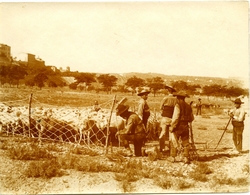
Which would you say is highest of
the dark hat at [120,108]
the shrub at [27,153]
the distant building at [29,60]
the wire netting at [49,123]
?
the distant building at [29,60]

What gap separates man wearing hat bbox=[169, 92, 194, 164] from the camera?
5254mm

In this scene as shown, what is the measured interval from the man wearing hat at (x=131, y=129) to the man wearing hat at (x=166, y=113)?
0.34 meters

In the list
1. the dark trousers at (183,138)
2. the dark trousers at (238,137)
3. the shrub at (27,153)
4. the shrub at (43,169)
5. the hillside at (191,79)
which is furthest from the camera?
the dark trousers at (238,137)

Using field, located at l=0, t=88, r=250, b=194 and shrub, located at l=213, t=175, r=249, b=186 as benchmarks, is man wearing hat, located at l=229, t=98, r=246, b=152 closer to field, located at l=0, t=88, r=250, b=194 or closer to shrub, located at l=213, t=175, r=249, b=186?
field, located at l=0, t=88, r=250, b=194

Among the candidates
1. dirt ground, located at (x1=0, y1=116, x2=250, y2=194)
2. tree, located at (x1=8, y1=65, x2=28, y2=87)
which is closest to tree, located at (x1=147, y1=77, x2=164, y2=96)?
dirt ground, located at (x1=0, y1=116, x2=250, y2=194)

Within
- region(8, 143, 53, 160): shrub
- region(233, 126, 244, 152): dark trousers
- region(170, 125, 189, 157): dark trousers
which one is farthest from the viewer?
region(233, 126, 244, 152): dark trousers

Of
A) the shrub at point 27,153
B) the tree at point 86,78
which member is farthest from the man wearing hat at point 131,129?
the shrub at point 27,153

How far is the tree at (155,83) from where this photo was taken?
5371mm

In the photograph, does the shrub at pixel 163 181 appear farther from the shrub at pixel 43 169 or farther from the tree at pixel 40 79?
the tree at pixel 40 79

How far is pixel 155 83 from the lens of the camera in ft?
17.7

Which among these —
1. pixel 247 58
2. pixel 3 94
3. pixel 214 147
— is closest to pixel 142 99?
pixel 214 147

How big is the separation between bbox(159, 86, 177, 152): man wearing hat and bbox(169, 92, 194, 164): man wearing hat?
80mm

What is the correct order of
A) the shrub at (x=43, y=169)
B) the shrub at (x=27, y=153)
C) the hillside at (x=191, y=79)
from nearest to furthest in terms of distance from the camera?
1. the shrub at (x=43, y=169)
2. the shrub at (x=27, y=153)
3. the hillside at (x=191, y=79)

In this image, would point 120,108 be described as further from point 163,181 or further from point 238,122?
point 238,122
